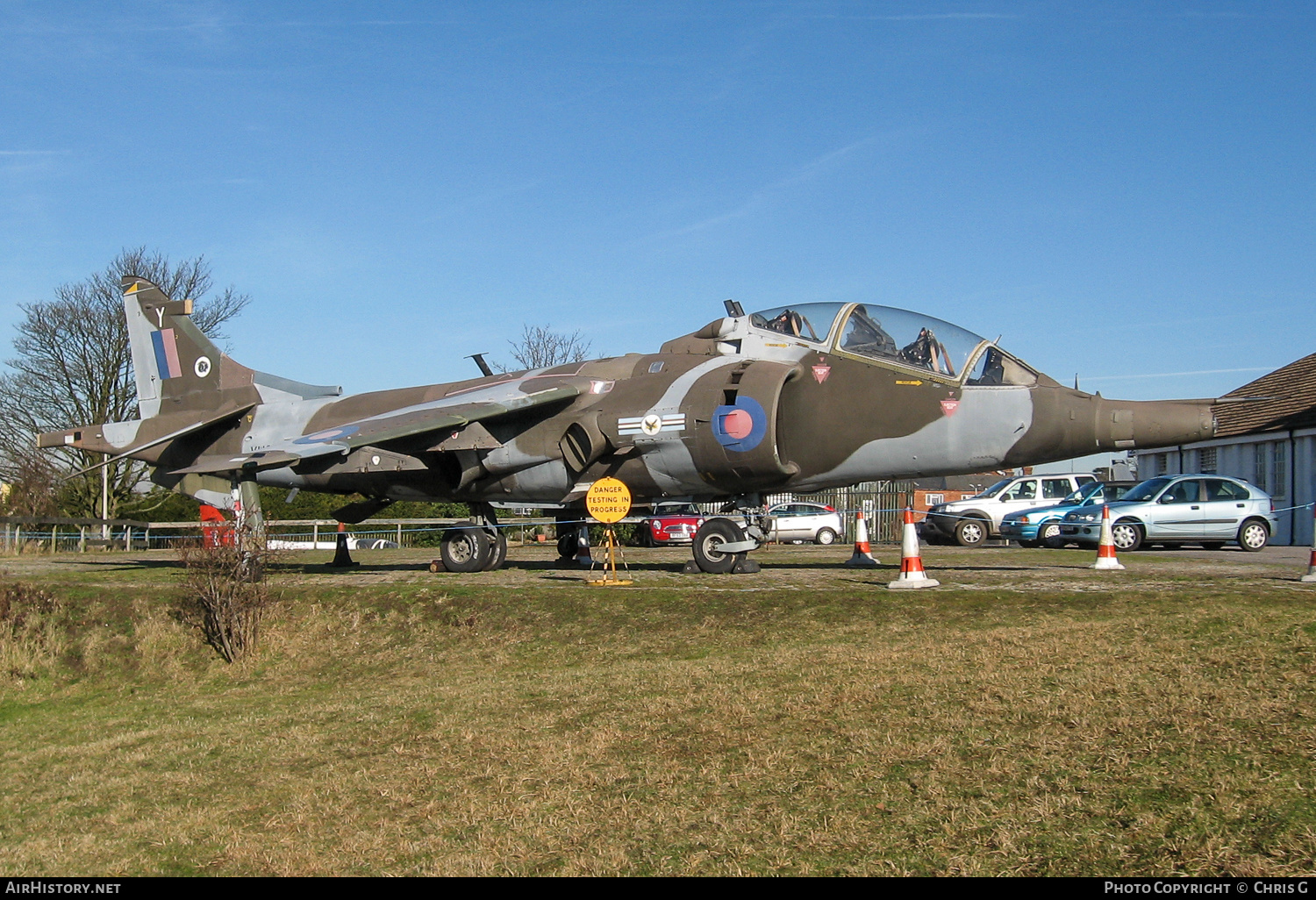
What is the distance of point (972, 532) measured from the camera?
86.6 ft

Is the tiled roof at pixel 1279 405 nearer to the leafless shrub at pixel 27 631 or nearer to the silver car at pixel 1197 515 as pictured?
the silver car at pixel 1197 515

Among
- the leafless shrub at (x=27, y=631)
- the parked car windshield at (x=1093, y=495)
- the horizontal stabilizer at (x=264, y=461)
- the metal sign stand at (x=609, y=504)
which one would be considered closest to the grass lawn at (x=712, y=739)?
the leafless shrub at (x=27, y=631)

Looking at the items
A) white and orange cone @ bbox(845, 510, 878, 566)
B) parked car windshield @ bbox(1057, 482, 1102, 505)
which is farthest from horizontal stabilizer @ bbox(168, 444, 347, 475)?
parked car windshield @ bbox(1057, 482, 1102, 505)

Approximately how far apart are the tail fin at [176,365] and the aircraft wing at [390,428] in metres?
4.22

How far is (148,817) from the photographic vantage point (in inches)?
241

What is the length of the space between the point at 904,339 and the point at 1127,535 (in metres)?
10.8

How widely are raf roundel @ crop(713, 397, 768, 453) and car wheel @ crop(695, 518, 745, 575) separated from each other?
1.62 meters

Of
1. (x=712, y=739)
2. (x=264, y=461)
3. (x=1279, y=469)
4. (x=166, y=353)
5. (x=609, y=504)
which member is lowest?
(x=712, y=739)

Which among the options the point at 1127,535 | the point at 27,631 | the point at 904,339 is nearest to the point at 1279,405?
the point at 1127,535

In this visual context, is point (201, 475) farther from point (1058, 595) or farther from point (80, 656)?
point (1058, 595)

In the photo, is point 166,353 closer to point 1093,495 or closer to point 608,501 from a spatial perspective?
point 608,501

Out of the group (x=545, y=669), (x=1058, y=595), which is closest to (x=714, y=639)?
(x=545, y=669)

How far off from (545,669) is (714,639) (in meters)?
1.68

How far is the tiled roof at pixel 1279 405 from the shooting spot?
29406 mm
